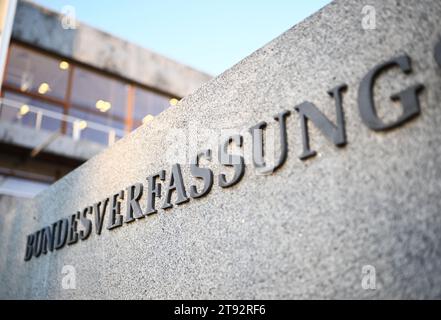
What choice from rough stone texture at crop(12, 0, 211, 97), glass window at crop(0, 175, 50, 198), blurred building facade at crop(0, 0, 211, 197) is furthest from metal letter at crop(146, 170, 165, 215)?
rough stone texture at crop(12, 0, 211, 97)

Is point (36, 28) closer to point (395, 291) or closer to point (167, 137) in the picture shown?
point (167, 137)

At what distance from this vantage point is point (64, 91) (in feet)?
37.3

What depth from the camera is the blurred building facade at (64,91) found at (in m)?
9.63

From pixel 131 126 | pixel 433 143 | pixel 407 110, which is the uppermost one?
pixel 131 126

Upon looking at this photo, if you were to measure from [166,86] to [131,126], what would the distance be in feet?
5.76

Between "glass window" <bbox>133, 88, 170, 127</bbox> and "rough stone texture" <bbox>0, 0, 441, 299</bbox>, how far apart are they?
9.48 metres

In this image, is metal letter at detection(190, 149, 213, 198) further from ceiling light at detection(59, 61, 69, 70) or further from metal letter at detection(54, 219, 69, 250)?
ceiling light at detection(59, 61, 69, 70)

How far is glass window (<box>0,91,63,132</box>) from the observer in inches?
388

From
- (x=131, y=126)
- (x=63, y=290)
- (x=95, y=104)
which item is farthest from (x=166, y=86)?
(x=63, y=290)

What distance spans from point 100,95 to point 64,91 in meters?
1.11

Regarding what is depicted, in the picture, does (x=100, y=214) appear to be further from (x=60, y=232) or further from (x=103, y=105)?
(x=103, y=105)

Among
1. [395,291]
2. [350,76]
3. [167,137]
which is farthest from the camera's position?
[167,137]

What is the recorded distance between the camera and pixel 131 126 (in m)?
12.2

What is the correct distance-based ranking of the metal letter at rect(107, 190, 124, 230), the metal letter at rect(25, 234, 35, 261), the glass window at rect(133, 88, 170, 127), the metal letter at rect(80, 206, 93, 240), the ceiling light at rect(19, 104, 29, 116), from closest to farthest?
1. the metal letter at rect(107, 190, 124, 230)
2. the metal letter at rect(80, 206, 93, 240)
3. the metal letter at rect(25, 234, 35, 261)
4. the ceiling light at rect(19, 104, 29, 116)
5. the glass window at rect(133, 88, 170, 127)
